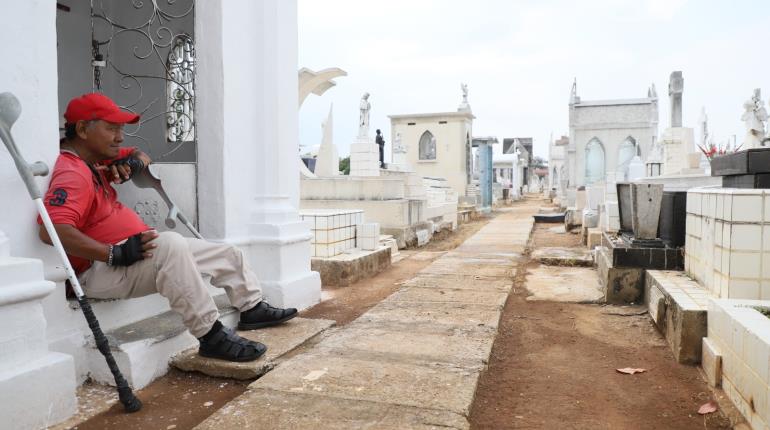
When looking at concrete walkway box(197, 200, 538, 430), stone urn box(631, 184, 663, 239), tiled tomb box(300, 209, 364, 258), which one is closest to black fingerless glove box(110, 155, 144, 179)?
concrete walkway box(197, 200, 538, 430)

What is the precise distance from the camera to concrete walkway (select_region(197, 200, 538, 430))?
222cm

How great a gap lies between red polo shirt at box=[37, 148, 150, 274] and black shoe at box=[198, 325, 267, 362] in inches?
26.6

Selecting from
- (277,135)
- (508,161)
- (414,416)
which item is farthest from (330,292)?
(508,161)

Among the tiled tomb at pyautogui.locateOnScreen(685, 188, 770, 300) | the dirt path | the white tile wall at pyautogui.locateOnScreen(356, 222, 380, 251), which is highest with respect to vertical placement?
the tiled tomb at pyautogui.locateOnScreen(685, 188, 770, 300)

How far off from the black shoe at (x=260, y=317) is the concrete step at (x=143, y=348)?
15.6 inches

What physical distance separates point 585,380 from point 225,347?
193 cm

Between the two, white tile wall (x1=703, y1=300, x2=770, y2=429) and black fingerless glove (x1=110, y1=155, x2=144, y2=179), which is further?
black fingerless glove (x1=110, y1=155, x2=144, y2=179)

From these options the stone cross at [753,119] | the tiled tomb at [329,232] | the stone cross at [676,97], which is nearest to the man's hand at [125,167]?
the tiled tomb at [329,232]

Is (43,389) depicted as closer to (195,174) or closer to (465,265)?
(195,174)

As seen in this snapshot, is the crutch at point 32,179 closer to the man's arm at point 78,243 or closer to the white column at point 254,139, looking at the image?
the man's arm at point 78,243

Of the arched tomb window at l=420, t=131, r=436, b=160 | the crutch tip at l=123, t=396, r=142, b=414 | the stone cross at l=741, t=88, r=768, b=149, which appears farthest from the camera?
the arched tomb window at l=420, t=131, r=436, b=160

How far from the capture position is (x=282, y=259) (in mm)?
4109

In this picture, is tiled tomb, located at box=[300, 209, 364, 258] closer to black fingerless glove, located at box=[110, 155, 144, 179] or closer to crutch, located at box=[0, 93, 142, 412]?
black fingerless glove, located at box=[110, 155, 144, 179]

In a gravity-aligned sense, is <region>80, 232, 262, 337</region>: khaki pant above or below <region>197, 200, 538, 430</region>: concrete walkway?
above
